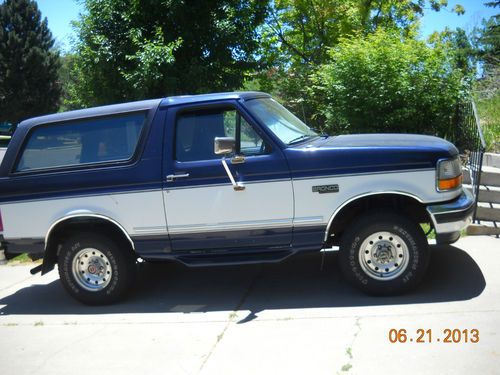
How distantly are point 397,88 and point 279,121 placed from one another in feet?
14.6

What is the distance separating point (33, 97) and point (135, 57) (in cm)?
3020

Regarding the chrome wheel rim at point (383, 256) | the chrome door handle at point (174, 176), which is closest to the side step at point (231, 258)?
the chrome wheel rim at point (383, 256)

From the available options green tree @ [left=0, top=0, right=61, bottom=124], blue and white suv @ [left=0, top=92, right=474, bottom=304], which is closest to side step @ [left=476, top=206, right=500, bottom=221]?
blue and white suv @ [left=0, top=92, right=474, bottom=304]

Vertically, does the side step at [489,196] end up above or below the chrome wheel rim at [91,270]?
above

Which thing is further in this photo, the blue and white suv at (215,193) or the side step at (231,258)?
the side step at (231,258)

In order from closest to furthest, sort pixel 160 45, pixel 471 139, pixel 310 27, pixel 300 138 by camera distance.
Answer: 1. pixel 300 138
2. pixel 471 139
3. pixel 160 45
4. pixel 310 27

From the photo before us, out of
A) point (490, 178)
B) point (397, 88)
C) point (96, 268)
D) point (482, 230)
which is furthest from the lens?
point (397, 88)

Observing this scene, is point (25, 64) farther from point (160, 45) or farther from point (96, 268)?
point (96, 268)

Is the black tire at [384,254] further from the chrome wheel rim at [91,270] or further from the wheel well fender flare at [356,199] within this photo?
the chrome wheel rim at [91,270]

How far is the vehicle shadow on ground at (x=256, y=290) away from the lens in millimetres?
5508

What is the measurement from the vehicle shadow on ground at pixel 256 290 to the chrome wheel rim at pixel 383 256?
0.86 ft

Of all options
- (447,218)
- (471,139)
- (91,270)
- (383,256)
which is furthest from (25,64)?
(447,218)

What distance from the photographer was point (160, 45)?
11.4 m

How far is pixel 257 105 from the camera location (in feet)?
19.2
